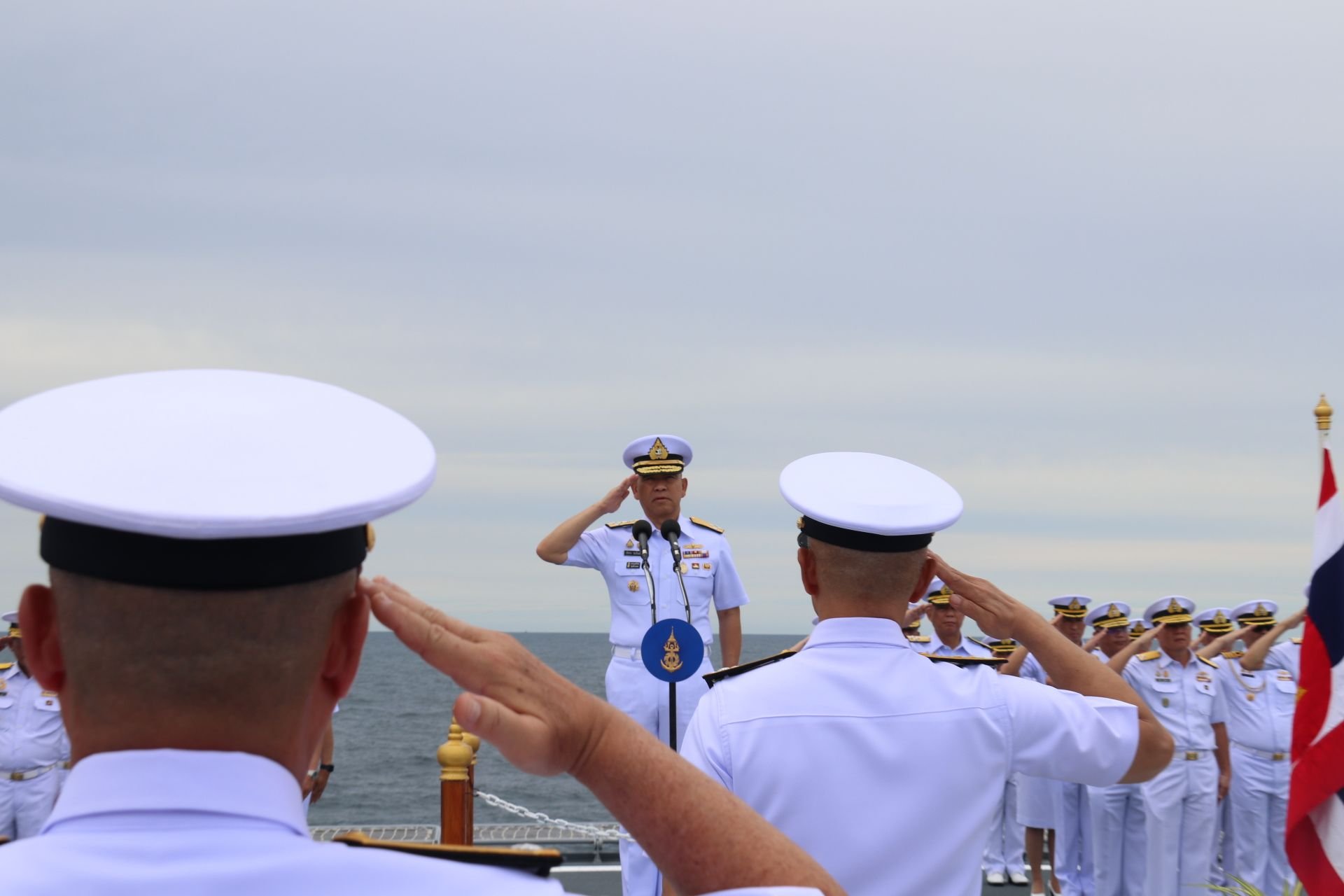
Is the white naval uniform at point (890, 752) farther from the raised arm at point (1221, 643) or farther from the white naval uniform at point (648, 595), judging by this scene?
the raised arm at point (1221, 643)

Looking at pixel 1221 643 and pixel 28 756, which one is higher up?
pixel 1221 643

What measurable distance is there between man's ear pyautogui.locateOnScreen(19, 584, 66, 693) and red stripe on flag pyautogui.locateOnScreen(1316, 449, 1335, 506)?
5072 mm

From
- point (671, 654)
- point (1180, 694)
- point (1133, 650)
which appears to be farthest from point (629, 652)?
point (1180, 694)

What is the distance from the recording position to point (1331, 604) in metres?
4.84

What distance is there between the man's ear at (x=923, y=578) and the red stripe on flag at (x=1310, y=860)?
2.40m

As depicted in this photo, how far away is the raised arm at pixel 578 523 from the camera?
7.63 meters

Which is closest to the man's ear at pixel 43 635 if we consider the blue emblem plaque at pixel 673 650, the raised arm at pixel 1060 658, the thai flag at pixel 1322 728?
the raised arm at pixel 1060 658

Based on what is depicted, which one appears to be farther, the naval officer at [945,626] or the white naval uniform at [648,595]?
the naval officer at [945,626]

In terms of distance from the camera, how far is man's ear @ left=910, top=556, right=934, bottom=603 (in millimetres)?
3027

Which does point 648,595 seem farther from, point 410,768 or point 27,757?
point 410,768

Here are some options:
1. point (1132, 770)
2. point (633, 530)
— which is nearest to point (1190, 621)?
point (633, 530)

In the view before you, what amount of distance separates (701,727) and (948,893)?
0.65m

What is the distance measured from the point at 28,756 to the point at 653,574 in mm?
5433

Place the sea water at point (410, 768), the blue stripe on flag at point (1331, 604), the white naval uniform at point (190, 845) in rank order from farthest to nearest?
the sea water at point (410, 768) < the blue stripe on flag at point (1331, 604) < the white naval uniform at point (190, 845)
